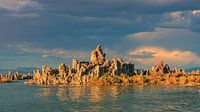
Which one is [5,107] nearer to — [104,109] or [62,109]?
[62,109]

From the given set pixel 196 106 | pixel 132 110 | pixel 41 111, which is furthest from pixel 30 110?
pixel 196 106

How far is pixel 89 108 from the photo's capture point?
14412cm

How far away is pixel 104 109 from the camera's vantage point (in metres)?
140

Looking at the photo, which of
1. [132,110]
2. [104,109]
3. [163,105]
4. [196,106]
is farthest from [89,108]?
[196,106]

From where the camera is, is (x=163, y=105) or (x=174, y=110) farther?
(x=163, y=105)

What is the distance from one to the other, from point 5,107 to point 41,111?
2196cm

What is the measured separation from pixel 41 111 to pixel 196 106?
57.9 m

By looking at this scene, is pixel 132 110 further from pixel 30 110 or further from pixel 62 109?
pixel 30 110

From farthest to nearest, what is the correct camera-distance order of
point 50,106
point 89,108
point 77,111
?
point 50,106
point 89,108
point 77,111

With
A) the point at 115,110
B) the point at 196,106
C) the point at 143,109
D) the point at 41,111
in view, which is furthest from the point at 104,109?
the point at 196,106

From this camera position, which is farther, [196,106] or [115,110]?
[196,106]

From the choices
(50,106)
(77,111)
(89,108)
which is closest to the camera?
(77,111)

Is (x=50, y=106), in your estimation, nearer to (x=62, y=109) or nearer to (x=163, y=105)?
(x=62, y=109)

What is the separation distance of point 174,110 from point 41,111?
153ft
